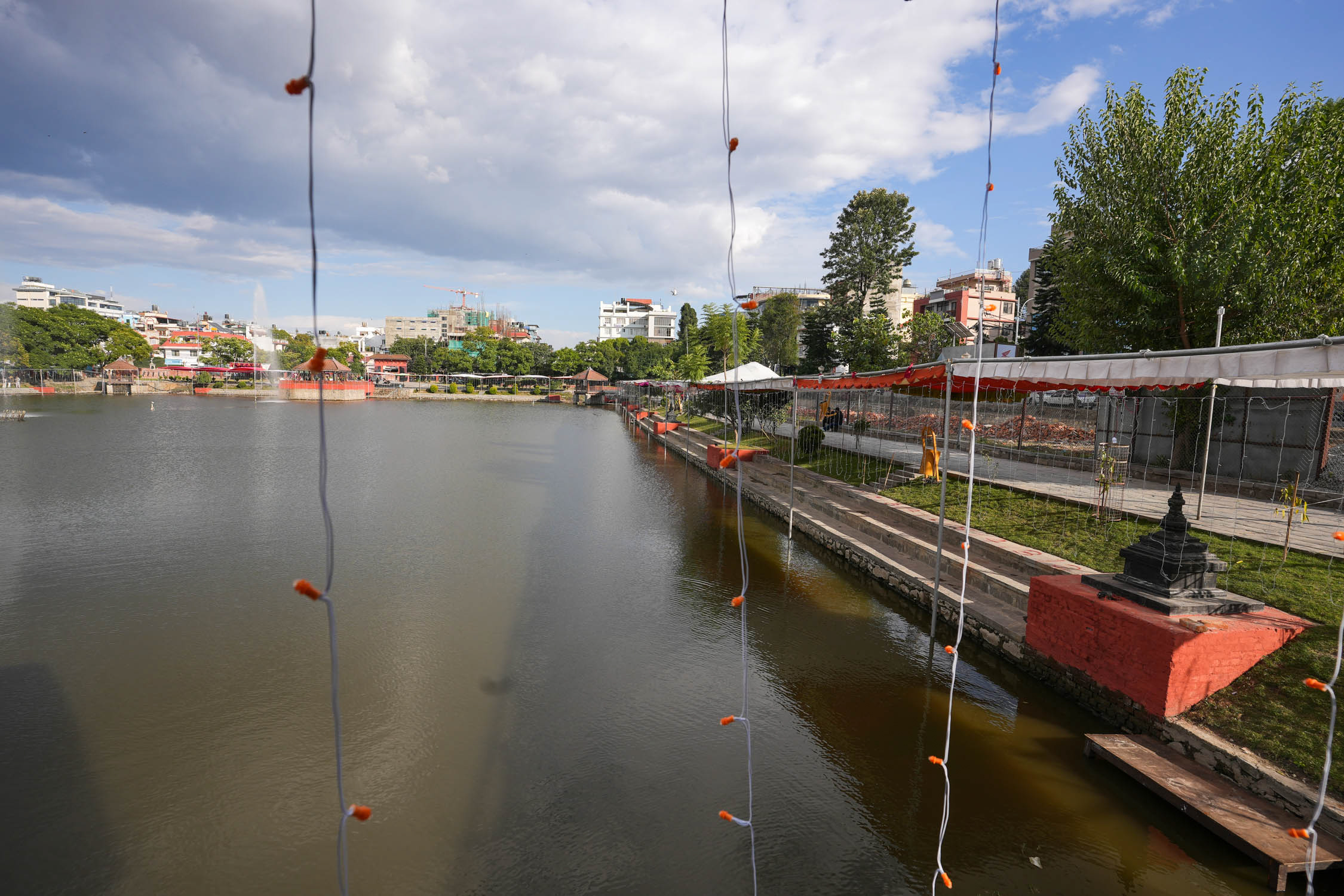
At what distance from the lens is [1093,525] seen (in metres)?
8.78

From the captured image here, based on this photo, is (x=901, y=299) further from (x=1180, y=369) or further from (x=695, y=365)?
(x=1180, y=369)

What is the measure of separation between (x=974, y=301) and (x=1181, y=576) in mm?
52420

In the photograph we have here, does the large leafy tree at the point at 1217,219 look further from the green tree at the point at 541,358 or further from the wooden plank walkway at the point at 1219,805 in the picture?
the green tree at the point at 541,358

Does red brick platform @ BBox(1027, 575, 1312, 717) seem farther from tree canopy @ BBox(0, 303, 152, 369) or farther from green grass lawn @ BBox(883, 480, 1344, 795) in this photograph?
tree canopy @ BBox(0, 303, 152, 369)

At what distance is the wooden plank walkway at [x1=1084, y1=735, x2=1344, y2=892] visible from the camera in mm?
3621

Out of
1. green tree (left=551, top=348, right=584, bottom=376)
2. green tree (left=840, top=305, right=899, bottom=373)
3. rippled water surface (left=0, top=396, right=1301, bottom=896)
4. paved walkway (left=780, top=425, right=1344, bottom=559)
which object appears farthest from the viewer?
green tree (left=551, top=348, right=584, bottom=376)

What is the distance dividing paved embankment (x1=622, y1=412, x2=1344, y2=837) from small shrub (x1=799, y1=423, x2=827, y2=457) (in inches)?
83.7

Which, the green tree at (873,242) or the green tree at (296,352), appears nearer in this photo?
the green tree at (873,242)

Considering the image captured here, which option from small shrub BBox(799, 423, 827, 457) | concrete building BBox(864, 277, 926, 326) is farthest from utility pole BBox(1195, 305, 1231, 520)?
concrete building BBox(864, 277, 926, 326)

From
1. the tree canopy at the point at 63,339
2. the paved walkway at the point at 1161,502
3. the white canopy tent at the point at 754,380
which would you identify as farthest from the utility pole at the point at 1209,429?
the tree canopy at the point at 63,339

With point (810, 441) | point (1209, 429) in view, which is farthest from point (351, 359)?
point (1209, 429)

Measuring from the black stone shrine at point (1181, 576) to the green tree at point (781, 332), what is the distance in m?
48.0

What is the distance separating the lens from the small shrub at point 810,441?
17875 millimetres

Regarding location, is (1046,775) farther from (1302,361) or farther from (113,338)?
(113,338)
